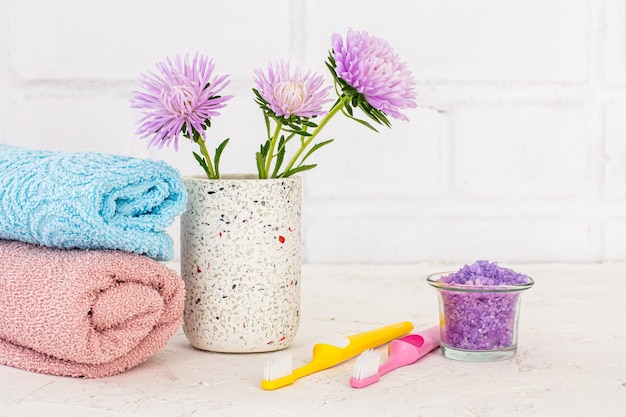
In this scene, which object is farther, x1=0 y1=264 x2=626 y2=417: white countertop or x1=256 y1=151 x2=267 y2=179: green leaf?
x1=256 y1=151 x2=267 y2=179: green leaf

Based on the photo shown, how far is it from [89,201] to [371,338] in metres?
0.28

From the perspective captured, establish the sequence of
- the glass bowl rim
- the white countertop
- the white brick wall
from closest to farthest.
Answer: the white countertop < the glass bowl rim < the white brick wall

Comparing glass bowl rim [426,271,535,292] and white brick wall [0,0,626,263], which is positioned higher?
white brick wall [0,0,626,263]

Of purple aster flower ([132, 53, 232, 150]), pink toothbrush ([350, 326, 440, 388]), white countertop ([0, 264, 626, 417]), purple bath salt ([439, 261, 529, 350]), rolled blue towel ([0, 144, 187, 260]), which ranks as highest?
purple aster flower ([132, 53, 232, 150])

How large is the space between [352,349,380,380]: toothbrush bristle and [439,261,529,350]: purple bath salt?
0.09 metres

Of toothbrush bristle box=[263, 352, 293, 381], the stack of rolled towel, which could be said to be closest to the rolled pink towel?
the stack of rolled towel

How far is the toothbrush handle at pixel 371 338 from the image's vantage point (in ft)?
2.51

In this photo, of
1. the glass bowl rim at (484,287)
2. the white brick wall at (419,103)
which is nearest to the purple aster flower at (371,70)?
the glass bowl rim at (484,287)

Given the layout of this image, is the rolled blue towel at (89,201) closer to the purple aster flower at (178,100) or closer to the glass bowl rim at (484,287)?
the purple aster flower at (178,100)

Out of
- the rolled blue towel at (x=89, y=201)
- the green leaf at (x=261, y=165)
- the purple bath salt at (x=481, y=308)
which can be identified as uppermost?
the green leaf at (x=261, y=165)

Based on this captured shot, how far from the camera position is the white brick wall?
1350 mm

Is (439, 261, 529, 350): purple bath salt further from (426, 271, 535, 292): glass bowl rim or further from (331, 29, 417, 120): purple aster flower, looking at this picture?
(331, 29, 417, 120): purple aster flower

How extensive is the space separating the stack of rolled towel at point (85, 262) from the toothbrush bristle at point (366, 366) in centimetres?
16

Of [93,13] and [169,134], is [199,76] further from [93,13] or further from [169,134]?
[93,13]
